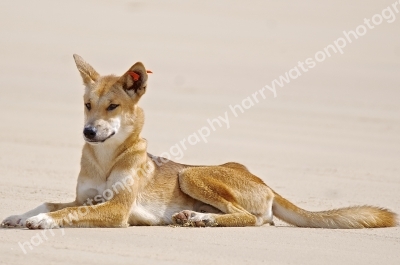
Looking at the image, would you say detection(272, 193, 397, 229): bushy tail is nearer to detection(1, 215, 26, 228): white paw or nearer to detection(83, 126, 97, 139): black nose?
detection(83, 126, 97, 139): black nose

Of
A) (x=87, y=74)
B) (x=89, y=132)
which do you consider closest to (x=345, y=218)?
(x=89, y=132)

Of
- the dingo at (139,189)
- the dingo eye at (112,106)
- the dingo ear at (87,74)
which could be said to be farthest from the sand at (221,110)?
the dingo ear at (87,74)

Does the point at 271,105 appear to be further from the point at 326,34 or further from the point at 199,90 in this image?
the point at 326,34

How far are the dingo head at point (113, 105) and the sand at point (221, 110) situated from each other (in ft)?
2.88

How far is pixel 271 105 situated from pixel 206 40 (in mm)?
8248

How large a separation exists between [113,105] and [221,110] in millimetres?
8944

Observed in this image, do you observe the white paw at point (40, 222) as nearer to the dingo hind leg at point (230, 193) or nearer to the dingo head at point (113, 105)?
the dingo head at point (113, 105)

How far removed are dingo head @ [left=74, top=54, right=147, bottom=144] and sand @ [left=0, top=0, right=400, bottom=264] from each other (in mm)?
879

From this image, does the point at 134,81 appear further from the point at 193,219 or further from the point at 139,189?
the point at 193,219

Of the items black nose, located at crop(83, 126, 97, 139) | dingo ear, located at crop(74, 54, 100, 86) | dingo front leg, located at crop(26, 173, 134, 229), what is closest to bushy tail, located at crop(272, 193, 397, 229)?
dingo front leg, located at crop(26, 173, 134, 229)

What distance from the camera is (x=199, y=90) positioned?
1869 centimetres

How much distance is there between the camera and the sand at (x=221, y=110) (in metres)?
6.59

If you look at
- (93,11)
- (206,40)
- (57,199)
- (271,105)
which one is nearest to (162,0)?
(93,11)

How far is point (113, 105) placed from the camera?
7340 mm
